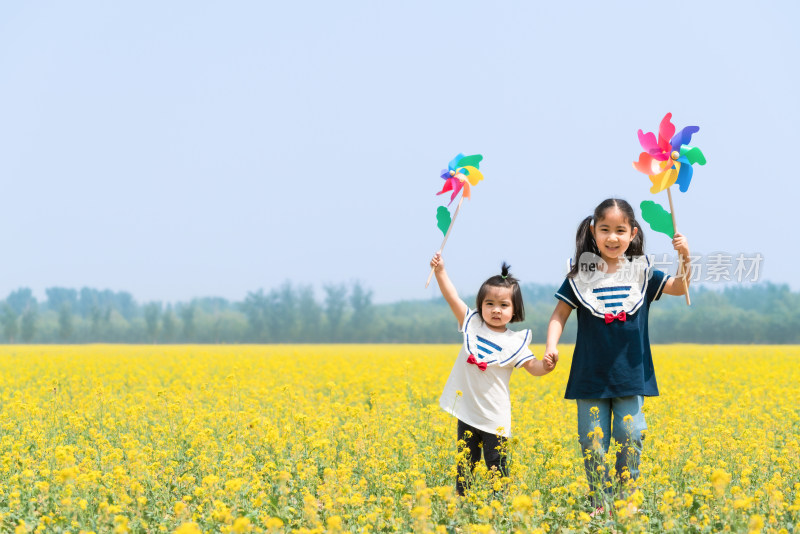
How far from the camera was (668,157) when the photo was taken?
16.9ft

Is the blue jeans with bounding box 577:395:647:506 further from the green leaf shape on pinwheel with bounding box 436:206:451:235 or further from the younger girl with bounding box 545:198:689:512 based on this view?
the green leaf shape on pinwheel with bounding box 436:206:451:235

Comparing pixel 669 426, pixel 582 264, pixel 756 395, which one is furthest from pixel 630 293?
pixel 756 395

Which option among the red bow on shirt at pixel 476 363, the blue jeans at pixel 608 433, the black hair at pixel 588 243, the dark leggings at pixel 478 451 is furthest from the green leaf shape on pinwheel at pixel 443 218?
the blue jeans at pixel 608 433

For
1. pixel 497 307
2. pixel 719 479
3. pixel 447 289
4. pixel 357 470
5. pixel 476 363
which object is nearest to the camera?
pixel 719 479

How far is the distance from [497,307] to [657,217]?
124 centimetres

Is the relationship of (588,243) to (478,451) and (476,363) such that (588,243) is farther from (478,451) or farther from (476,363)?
(478,451)

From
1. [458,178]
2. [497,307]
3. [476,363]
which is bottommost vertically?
[476,363]

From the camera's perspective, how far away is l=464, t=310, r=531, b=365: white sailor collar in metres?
4.88

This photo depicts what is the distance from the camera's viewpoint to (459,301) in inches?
199

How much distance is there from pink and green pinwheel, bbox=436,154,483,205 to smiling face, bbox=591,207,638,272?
3.30ft

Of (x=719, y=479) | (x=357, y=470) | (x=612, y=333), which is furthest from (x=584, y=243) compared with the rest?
(x=357, y=470)

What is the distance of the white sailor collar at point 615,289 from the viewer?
4898mm

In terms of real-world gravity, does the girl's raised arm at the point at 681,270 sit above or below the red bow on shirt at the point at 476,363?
above

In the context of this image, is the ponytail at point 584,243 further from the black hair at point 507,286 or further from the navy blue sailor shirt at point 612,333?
the black hair at point 507,286
